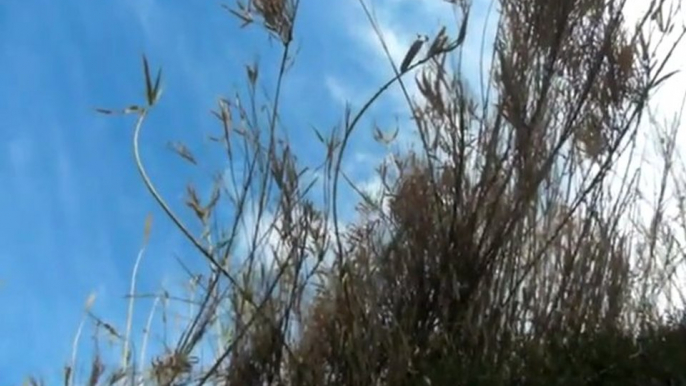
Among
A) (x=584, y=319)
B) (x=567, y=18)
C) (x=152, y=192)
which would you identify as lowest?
(x=584, y=319)

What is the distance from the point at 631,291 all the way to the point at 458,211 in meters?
0.68

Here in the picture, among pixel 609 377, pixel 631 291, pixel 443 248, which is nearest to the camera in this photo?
pixel 609 377

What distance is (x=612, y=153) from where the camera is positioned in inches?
135

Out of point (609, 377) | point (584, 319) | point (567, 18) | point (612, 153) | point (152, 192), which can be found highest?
point (567, 18)

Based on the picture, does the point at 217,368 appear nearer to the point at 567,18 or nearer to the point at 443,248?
the point at 443,248

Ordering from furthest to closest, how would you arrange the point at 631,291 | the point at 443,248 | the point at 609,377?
1. the point at 631,291
2. the point at 443,248
3. the point at 609,377

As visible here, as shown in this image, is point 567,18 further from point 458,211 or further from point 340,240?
point 340,240

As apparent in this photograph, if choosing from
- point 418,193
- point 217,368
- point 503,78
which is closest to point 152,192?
point 217,368

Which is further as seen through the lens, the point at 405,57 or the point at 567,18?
the point at 567,18

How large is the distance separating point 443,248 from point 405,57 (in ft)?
1.62

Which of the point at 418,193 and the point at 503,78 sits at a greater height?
the point at 503,78

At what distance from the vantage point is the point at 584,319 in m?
3.32

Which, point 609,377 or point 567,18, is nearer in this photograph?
point 609,377

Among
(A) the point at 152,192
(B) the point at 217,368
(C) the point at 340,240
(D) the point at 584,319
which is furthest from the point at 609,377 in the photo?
(A) the point at 152,192
